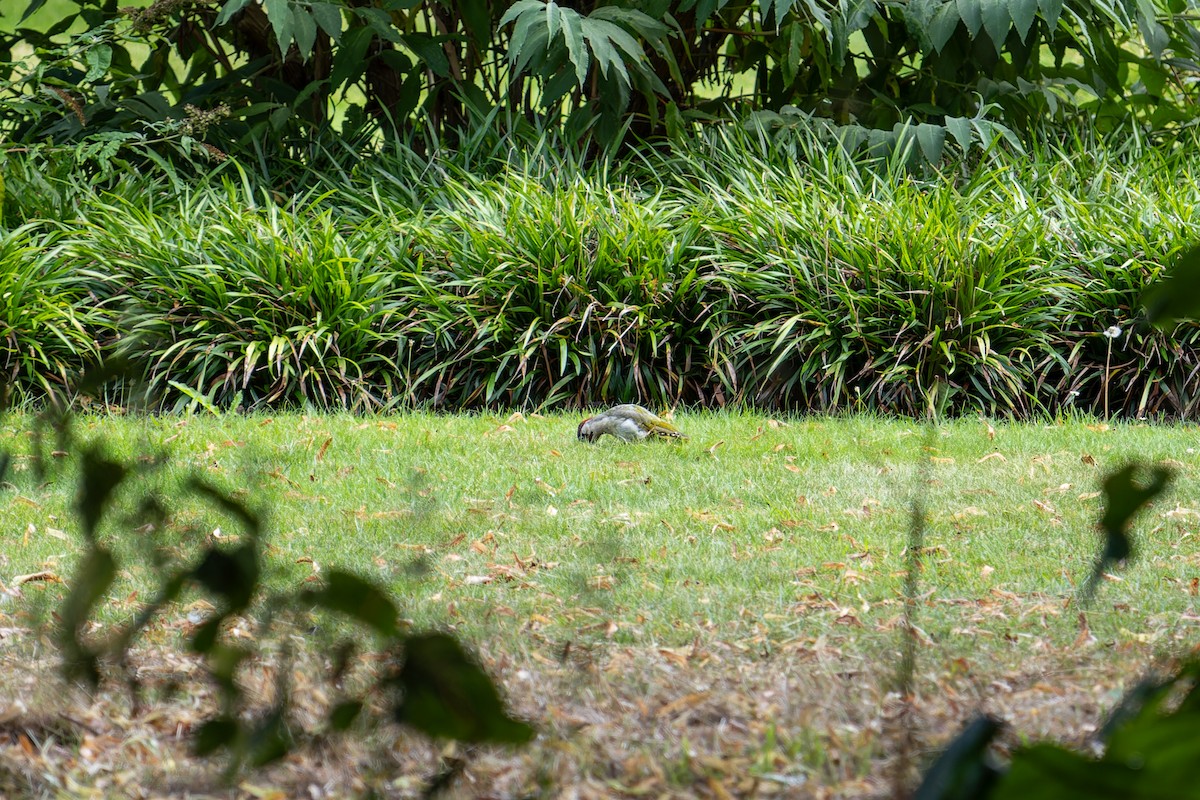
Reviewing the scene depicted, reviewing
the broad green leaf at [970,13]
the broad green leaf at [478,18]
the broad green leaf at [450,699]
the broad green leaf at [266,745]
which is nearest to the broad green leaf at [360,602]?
the broad green leaf at [450,699]

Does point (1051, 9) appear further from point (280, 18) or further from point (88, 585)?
point (88, 585)

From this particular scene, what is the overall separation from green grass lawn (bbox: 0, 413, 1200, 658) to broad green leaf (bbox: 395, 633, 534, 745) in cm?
49

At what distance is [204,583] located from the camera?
965 millimetres

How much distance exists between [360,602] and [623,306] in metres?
4.84

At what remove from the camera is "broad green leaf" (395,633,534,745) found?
0.91m

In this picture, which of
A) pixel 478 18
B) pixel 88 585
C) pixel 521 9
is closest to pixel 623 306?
pixel 521 9

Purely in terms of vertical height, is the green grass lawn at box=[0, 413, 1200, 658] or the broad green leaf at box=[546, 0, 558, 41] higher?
the broad green leaf at box=[546, 0, 558, 41]

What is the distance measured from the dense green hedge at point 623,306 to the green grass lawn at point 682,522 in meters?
0.52

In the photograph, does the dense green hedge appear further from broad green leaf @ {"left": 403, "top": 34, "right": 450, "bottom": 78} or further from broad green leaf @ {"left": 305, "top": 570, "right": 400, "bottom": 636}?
broad green leaf @ {"left": 305, "top": 570, "right": 400, "bottom": 636}

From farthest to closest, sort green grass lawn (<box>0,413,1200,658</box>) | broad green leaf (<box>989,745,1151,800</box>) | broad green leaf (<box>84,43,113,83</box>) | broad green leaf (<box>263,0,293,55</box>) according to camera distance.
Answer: broad green leaf (<box>84,43,113,83</box>)
broad green leaf (<box>263,0,293,55</box>)
green grass lawn (<box>0,413,1200,658</box>)
broad green leaf (<box>989,745,1151,800</box>)

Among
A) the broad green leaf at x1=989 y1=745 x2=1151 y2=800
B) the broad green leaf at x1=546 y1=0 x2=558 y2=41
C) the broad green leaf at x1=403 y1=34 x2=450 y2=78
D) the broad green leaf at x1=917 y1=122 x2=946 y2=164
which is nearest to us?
the broad green leaf at x1=989 y1=745 x2=1151 y2=800

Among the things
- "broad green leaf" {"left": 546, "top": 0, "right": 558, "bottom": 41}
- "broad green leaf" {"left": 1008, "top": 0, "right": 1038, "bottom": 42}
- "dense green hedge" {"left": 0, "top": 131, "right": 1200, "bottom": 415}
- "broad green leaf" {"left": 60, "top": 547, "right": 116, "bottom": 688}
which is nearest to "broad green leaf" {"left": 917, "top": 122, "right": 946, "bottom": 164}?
"dense green hedge" {"left": 0, "top": 131, "right": 1200, "bottom": 415}

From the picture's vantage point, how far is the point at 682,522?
→ 3.54 meters

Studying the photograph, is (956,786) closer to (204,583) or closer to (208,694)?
(204,583)
